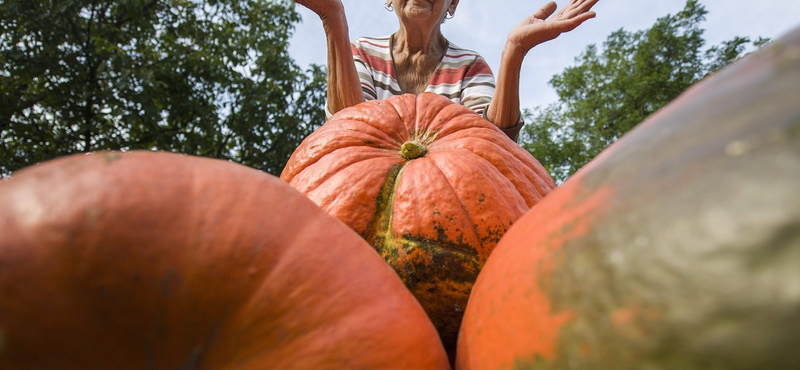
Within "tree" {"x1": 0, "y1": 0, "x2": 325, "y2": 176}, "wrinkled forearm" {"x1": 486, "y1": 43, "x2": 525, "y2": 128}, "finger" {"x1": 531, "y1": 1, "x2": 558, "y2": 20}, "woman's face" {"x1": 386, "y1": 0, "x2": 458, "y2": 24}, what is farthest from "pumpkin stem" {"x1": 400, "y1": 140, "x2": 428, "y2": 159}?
"tree" {"x1": 0, "y1": 0, "x2": 325, "y2": 176}

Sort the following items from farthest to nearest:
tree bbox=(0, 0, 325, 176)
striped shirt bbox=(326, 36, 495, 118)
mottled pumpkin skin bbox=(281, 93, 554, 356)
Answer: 1. tree bbox=(0, 0, 325, 176)
2. striped shirt bbox=(326, 36, 495, 118)
3. mottled pumpkin skin bbox=(281, 93, 554, 356)

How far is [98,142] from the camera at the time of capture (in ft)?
24.0

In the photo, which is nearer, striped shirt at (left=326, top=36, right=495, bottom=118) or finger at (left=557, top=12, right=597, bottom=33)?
finger at (left=557, top=12, right=597, bottom=33)

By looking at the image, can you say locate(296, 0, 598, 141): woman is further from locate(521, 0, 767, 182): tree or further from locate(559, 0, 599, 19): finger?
locate(521, 0, 767, 182): tree

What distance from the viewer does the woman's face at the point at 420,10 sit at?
2.28m

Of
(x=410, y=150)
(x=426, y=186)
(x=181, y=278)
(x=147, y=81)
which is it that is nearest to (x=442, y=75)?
(x=410, y=150)

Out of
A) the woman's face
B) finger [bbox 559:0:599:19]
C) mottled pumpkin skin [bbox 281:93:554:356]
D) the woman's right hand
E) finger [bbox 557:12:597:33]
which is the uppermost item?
the woman's face

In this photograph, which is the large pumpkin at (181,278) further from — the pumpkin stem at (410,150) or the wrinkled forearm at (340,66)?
the wrinkled forearm at (340,66)

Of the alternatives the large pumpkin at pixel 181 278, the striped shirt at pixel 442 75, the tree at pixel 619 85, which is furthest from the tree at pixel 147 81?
the tree at pixel 619 85

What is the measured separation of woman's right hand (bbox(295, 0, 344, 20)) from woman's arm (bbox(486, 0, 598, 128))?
0.64 meters

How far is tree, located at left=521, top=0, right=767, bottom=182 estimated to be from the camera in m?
16.6

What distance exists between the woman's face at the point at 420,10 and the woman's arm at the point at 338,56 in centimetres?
66

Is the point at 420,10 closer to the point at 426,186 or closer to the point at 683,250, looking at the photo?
the point at 426,186

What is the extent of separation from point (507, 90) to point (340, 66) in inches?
25.3
